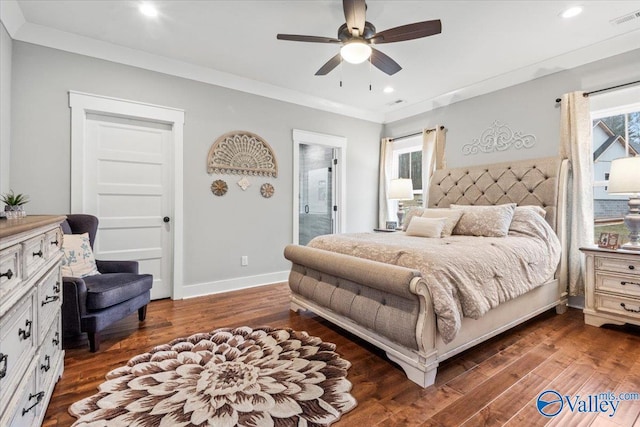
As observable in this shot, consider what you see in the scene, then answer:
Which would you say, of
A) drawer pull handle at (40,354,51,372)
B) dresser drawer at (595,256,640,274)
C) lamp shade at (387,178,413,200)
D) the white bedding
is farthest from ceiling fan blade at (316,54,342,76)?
dresser drawer at (595,256,640,274)

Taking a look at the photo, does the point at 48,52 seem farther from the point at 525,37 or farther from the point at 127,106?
the point at 525,37

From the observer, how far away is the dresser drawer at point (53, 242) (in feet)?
5.12

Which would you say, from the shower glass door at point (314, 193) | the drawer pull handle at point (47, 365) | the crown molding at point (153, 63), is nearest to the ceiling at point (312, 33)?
the crown molding at point (153, 63)

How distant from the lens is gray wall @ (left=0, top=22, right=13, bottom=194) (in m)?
2.44

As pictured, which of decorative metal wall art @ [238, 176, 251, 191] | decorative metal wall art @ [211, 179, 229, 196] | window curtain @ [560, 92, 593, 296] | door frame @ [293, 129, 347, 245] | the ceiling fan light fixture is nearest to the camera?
the ceiling fan light fixture

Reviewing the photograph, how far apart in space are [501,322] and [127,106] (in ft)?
13.3

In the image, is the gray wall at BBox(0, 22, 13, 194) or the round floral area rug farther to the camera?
the gray wall at BBox(0, 22, 13, 194)

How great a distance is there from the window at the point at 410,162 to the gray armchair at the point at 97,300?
12.9ft

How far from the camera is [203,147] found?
142 inches

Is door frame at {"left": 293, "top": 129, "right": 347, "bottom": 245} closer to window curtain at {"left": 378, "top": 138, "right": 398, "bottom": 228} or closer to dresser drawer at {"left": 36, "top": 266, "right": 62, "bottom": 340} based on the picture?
window curtain at {"left": 378, "top": 138, "right": 398, "bottom": 228}

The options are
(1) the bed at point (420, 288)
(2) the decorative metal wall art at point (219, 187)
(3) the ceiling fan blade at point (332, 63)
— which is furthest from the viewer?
(2) the decorative metal wall art at point (219, 187)

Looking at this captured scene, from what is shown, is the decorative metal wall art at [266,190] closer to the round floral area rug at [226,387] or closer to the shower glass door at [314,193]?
the shower glass door at [314,193]

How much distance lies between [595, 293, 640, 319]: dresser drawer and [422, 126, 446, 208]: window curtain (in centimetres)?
217

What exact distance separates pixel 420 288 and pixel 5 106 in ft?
11.8
